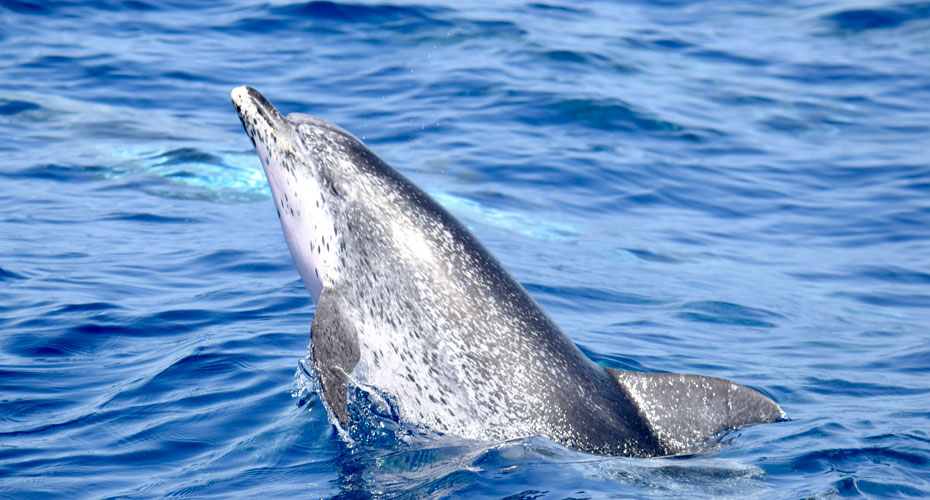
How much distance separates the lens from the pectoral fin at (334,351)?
296 inches

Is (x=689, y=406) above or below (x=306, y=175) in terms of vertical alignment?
below

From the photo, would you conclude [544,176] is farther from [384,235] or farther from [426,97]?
[384,235]

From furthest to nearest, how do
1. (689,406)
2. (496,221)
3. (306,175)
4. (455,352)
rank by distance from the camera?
1. (496,221)
2. (306,175)
3. (689,406)
4. (455,352)

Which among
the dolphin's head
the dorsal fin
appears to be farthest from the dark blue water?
the dolphin's head

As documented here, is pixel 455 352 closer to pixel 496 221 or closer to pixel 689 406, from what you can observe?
pixel 689 406

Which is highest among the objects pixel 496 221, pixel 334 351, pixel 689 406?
pixel 334 351

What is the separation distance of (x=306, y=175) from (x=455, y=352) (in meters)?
1.86

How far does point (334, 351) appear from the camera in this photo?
7695 millimetres

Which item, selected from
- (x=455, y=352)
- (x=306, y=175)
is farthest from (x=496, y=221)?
(x=455, y=352)

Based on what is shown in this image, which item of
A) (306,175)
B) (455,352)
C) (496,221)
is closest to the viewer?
(455,352)

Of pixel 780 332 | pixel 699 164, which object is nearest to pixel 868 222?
pixel 699 164

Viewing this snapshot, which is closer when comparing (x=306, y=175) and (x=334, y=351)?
(x=334, y=351)

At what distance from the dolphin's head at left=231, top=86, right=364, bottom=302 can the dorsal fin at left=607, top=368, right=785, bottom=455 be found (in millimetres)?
2375

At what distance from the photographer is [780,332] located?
11.8m
